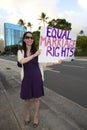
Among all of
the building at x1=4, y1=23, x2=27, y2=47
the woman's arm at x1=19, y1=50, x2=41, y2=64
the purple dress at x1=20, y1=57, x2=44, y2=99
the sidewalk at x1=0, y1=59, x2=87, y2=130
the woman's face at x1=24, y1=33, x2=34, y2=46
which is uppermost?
the woman's face at x1=24, y1=33, x2=34, y2=46

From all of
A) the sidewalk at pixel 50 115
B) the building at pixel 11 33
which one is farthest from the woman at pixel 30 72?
the building at pixel 11 33

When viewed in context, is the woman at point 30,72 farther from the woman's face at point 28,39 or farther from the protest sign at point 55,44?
the protest sign at point 55,44

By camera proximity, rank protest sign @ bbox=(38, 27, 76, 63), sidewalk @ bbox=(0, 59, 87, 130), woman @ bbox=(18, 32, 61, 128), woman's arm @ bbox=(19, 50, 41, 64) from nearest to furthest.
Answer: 1. woman's arm @ bbox=(19, 50, 41, 64)
2. woman @ bbox=(18, 32, 61, 128)
3. sidewalk @ bbox=(0, 59, 87, 130)
4. protest sign @ bbox=(38, 27, 76, 63)

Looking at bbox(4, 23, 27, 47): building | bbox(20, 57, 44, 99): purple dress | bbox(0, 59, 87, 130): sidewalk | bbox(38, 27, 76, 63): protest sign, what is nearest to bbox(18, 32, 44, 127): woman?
bbox(20, 57, 44, 99): purple dress

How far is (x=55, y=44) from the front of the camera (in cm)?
597

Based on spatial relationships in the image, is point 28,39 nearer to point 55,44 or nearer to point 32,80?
point 55,44

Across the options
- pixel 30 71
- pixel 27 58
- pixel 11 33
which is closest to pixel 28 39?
pixel 27 58

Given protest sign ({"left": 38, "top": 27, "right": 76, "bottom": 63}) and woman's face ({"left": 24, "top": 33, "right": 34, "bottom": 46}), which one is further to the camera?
protest sign ({"left": 38, "top": 27, "right": 76, "bottom": 63})

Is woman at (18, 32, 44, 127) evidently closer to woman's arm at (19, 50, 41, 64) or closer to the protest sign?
woman's arm at (19, 50, 41, 64)

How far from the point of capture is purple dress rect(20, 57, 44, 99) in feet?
18.1

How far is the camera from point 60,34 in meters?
6.03

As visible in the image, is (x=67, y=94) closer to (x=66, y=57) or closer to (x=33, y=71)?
(x=66, y=57)

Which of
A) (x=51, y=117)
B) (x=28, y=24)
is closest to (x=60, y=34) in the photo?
(x=51, y=117)

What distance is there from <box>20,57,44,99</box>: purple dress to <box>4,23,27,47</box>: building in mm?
136612
